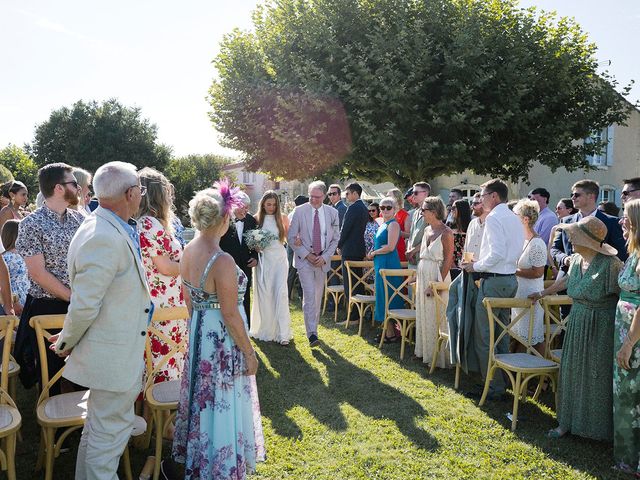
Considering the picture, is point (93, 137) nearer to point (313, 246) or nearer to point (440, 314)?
point (313, 246)

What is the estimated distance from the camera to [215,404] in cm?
322

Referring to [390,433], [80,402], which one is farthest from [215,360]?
[390,433]

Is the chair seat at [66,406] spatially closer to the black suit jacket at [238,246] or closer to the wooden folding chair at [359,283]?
the black suit jacket at [238,246]

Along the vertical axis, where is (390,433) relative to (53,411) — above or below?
below

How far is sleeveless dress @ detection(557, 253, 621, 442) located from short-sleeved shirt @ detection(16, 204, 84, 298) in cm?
426

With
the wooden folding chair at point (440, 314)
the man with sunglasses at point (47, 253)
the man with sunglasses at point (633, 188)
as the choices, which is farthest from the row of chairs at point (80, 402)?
the man with sunglasses at point (633, 188)

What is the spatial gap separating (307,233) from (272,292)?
1067mm

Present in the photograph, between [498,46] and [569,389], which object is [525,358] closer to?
[569,389]

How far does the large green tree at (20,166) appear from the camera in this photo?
31.6m

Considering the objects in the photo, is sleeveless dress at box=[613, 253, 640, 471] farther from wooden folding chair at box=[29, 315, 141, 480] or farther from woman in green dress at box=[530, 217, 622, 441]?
wooden folding chair at box=[29, 315, 141, 480]

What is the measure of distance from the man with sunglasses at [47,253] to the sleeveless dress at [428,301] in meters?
4.22

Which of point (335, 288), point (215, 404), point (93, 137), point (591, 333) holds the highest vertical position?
point (93, 137)

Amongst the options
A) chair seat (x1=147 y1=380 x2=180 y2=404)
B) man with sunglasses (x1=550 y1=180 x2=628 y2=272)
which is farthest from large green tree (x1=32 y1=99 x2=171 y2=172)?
chair seat (x1=147 y1=380 x2=180 y2=404)

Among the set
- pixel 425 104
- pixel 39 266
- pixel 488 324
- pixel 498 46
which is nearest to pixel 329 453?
pixel 488 324
